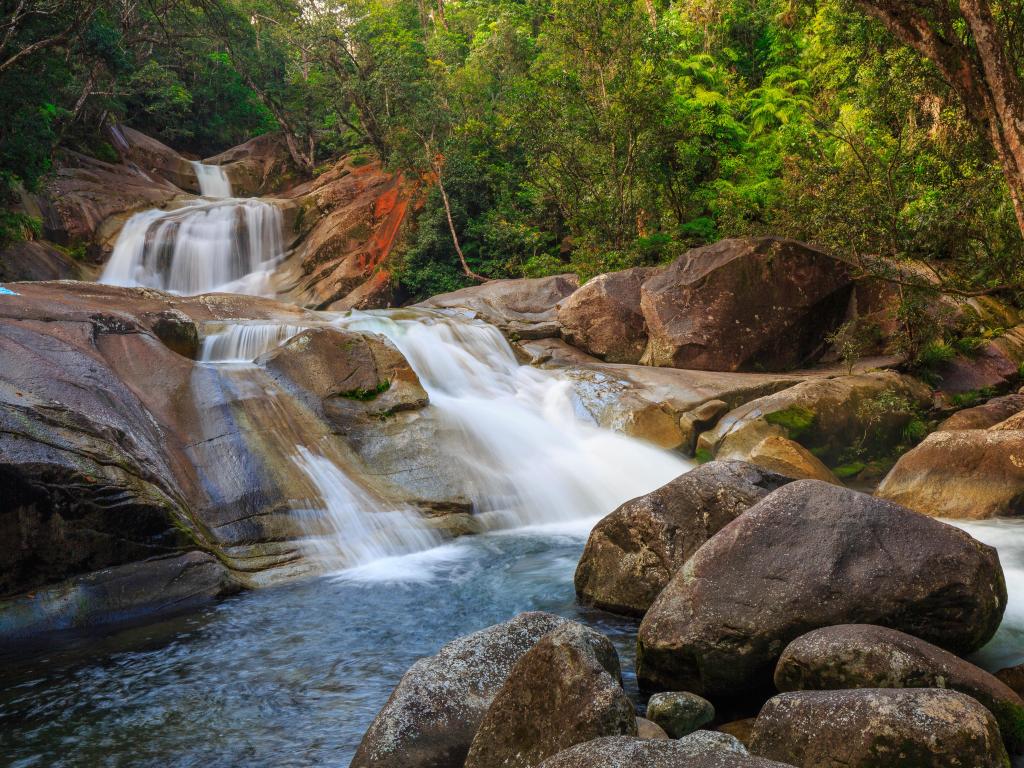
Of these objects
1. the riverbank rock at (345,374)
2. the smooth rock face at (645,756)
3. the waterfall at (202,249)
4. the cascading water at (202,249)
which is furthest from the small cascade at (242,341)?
the waterfall at (202,249)

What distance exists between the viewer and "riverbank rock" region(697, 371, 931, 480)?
1141 centimetres

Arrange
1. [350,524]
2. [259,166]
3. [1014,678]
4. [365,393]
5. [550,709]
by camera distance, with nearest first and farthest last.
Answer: [550,709] → [1014,678] → [350,524] → [365,393] → [259,166]

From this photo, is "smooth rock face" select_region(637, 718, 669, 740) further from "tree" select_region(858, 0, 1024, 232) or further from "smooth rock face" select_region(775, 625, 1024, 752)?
"tree" select_region(858, 0, 1024, 232)

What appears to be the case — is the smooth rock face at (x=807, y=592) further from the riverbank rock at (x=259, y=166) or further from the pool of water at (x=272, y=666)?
the riverbank rock at (x=259, y=166)

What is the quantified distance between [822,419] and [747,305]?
13.1ft

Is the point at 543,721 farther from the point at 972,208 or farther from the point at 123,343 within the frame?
the point at 972,208

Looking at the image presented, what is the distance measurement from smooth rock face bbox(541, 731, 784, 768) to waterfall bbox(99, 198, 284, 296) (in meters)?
20.1

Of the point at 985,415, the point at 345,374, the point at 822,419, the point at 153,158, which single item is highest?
the point at 153,158

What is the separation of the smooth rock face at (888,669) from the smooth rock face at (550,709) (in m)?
1.11

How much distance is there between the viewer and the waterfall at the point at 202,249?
68.6 ft

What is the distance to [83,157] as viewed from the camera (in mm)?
25297

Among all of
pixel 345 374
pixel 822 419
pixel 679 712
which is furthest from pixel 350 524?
pixel 822 419

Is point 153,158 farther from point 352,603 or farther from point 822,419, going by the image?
point 352,603

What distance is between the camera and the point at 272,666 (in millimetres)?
5676
